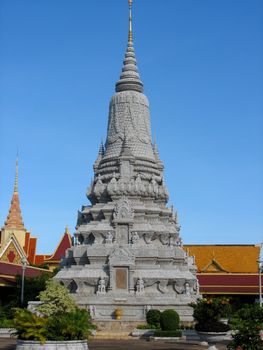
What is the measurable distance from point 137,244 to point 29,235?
36.6m

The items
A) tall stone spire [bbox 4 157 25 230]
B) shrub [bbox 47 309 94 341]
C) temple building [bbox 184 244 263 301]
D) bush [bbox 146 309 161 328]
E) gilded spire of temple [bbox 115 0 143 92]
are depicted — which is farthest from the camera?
tall stone spire [bbox 4 157 25 230]

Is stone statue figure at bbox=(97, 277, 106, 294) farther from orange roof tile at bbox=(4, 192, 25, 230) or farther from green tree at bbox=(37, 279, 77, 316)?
orange roof tile at bbox=(4, 192, 25, 230)

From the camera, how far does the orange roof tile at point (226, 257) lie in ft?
195

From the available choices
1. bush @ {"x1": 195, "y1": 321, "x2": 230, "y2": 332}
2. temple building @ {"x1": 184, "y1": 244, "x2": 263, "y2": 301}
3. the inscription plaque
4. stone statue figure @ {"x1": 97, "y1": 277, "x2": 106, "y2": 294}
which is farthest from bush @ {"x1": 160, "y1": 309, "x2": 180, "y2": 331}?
temple building @ {"x1": 184, "y1": 244, "x2": 263, "y2": 301}

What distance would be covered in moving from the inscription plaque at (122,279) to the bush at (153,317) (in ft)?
12.3

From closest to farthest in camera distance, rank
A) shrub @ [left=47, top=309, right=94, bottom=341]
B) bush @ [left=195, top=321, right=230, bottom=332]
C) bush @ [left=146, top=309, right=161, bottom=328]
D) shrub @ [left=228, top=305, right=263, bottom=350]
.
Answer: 1. shrub @ [left=228, top=305, right=263, bottom=350]
2. shrub @ [left=47, top=309, right=94, bottom=341]
3. bush @ [left=195, top=321, right=230, bottom=332]
4. bush @ [left=146, top=309, right=161, bottom=328]

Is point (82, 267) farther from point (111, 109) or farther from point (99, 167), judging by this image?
point (111, 109)

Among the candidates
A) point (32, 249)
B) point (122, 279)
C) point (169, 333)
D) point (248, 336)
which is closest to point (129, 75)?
point (122, 279)

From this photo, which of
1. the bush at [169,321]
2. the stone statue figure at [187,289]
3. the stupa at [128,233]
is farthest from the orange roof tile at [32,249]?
the bush at [169,321]

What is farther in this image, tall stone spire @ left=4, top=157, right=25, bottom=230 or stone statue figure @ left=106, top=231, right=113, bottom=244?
tall stone spire @ left=4, top=157, right=25, bottom=230

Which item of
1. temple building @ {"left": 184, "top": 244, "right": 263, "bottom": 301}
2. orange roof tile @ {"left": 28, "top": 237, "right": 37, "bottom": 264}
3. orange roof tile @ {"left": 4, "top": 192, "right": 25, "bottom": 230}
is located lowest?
temple building @ {"left": 184, "top": 244, "right": 263, "bottom": 301}

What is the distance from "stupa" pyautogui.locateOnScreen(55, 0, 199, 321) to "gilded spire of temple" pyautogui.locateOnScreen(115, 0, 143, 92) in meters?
0.09

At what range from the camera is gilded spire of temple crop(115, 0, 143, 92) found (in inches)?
1922

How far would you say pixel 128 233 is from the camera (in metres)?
41.5
